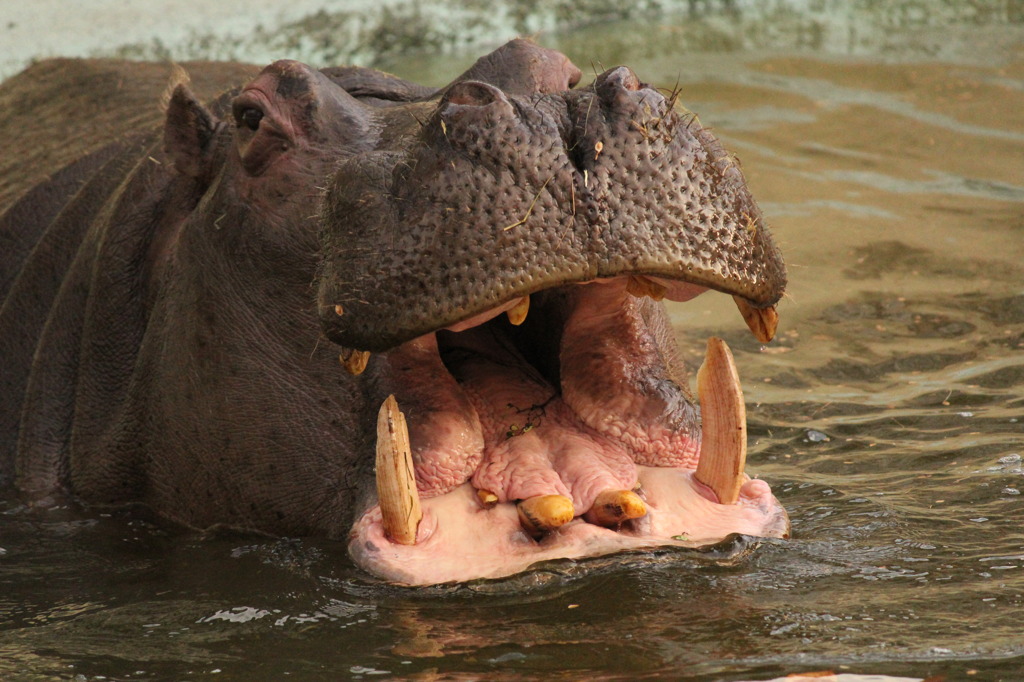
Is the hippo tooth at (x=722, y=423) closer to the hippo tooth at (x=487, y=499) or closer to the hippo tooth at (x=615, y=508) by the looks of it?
the hippo tooth at (x=615, y=508)

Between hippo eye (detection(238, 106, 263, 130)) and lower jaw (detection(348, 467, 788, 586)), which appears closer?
lower jaw (detection(348, 467, 788, 586))

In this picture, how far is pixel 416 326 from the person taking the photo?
310cm

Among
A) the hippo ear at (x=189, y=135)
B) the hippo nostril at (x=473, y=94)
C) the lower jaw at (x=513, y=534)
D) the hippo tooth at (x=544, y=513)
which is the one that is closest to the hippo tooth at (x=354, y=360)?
the lower jaw at (x=513, y=534)

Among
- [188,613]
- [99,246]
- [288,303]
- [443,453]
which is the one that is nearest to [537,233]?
[443,453]

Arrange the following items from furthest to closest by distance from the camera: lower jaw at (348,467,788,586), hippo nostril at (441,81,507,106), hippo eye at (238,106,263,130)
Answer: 1. hippo eye at (238,106,263,130)
2. lower jaw at (348,467,788,586)
3. hippo nostril at (441,81,507,106)

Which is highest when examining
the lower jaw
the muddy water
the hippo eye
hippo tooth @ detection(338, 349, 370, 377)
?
the hippo eye

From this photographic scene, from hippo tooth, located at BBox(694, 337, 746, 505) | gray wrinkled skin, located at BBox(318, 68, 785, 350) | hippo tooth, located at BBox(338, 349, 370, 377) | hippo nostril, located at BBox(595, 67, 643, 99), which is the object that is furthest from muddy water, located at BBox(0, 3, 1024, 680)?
hippo nostril, located at BBox(595, 67, 643, 99)

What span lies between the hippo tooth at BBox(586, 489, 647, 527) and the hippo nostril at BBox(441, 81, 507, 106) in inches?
37.1

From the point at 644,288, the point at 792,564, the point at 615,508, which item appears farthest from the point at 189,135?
the point at 792,564

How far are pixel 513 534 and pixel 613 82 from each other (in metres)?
1.05

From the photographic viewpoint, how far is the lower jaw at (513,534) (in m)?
3.28

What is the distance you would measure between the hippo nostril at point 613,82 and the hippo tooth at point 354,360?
0.79 metres

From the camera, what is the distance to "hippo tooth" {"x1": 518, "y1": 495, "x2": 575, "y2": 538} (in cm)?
329

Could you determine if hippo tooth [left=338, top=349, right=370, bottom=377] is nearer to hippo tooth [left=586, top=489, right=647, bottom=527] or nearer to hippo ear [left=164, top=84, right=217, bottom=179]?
hippo tooth [left=586, top=489, right=647, bottom=527]
